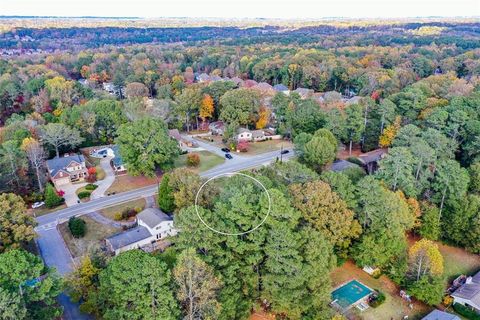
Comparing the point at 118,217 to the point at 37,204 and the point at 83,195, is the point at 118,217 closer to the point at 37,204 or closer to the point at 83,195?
the point at 83,195

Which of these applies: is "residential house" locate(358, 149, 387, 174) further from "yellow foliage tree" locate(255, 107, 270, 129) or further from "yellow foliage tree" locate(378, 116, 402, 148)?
"yellow foliage tree" locate(255, 107, 270, 129)

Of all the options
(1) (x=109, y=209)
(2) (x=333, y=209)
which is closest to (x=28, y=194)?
(1) (x=109, y=209)

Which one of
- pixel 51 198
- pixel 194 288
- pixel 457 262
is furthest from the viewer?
pixel 51 198

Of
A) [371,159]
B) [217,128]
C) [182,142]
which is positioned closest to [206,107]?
[217,128]

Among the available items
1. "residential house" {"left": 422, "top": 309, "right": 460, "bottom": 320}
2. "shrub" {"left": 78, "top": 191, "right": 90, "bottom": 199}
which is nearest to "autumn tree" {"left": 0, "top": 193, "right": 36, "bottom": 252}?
"shrub" {"left": 78, "top": 191, "right": 90, "bottom": 199}

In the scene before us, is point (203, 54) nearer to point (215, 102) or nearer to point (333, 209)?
point (215, 102)

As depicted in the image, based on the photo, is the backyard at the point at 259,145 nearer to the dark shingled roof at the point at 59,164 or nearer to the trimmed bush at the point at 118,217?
the dark shingled roof at the point at 59,164

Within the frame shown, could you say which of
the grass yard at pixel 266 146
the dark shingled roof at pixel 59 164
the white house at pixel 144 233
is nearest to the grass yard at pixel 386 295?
the white house at pixel 144 233
